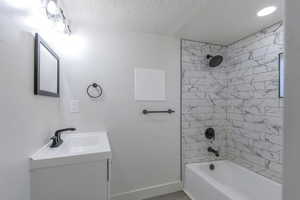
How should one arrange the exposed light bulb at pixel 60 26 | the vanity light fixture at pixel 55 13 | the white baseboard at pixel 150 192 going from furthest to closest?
1. the white baseboard at pixel 150 192
2. the exposed light bulb at pixel 60 26
3. the vanity light fixture at pixel 55 13

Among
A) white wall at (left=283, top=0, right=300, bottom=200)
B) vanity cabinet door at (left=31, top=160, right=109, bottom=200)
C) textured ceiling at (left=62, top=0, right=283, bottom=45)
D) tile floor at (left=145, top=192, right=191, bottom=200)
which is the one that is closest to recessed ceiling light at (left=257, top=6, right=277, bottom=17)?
textured ceiling at (left=62, top=0, right=283, bottom=45)

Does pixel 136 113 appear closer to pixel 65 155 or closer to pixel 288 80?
pixel 65 155

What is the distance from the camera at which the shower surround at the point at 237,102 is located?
1.78 meters

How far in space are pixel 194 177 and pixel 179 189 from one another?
1.13ft

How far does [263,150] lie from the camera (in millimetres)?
1856

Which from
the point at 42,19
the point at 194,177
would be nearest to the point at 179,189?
the point at 194,177

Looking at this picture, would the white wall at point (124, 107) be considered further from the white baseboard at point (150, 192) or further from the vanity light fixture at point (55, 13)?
the vanity light fixture at point (55, 13)

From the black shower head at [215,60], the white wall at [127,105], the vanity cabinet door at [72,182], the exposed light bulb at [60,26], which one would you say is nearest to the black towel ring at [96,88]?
the white wall at [127,105]

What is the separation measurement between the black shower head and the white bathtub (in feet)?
5.20

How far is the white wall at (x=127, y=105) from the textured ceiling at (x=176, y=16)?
0.18 m

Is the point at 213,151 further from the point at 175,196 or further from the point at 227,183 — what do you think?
the point at 175,196

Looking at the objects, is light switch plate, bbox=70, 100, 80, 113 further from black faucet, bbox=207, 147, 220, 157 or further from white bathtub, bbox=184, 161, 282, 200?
black faucet, bbox=207, 147, 220, 157

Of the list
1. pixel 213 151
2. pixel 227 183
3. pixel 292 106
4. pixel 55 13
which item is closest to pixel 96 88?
pixel 55 13

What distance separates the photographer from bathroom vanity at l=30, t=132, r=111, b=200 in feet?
3.10
